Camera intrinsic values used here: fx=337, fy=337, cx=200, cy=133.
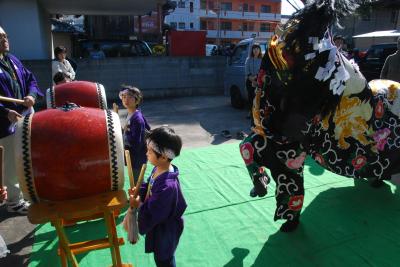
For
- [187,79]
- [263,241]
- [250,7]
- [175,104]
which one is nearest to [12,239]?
[263,241]

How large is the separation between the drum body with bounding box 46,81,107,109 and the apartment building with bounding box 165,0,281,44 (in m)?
33.6

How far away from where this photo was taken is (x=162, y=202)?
1.65 meters

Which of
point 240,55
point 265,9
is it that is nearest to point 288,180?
point 240,55

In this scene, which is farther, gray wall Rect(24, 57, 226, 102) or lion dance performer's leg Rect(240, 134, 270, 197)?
gray wall Rect(24, 57, 226, 102)

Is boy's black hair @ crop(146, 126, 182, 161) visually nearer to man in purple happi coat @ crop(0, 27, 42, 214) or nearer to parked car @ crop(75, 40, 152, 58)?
man in purple happi coat @ crop(0, 27, 42, 214)

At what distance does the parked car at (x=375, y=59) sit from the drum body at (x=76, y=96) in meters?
8.70

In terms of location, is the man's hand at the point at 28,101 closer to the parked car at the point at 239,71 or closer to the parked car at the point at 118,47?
the parked car at the point at 239,71

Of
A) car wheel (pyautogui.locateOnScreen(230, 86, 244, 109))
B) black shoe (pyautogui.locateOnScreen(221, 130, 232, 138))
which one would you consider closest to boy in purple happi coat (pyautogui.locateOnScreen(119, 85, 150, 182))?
black shoe (pyautogui.locateOnScreen(221, 130, 232, 138))

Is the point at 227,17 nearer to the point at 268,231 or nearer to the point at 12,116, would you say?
the point at 12,116

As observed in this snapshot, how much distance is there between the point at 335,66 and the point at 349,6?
38cm

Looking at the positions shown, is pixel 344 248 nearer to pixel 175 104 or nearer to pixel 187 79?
pixel 175 104

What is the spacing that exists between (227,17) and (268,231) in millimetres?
37618

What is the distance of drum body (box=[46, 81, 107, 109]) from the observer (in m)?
2.81

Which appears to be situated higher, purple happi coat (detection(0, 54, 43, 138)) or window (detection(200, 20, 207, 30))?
window (detection(200, 20, 207, 30))
